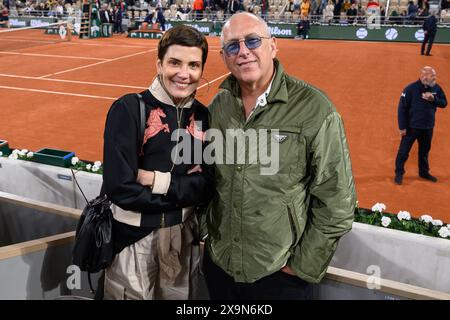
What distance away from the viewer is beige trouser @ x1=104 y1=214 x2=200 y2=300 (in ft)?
7.64

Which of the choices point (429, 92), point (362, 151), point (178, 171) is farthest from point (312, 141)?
point (362, 151)

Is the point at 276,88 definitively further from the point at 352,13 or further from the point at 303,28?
the point at 352,13

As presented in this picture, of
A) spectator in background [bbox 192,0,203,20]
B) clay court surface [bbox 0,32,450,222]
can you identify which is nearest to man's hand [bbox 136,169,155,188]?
clay court surface [bbox 0,32,450,222]

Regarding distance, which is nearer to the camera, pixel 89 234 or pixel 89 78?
pixel 89 234

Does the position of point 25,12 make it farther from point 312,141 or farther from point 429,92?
point 312,141

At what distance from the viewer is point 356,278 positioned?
2.80 meters

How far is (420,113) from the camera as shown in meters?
6.30

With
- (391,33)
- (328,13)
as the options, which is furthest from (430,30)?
(328,13)

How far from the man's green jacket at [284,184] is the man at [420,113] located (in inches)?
186

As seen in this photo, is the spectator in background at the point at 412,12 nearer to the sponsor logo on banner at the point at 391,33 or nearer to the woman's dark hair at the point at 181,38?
the sponsor logo on banner at the point at 391,33

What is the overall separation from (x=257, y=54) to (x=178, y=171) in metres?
0.76

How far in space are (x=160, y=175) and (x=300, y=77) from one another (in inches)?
488

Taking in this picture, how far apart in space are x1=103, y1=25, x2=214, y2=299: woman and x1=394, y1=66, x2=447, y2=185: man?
4.89 m

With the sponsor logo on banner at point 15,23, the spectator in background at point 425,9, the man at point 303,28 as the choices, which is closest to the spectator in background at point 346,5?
the man at point 303,28
